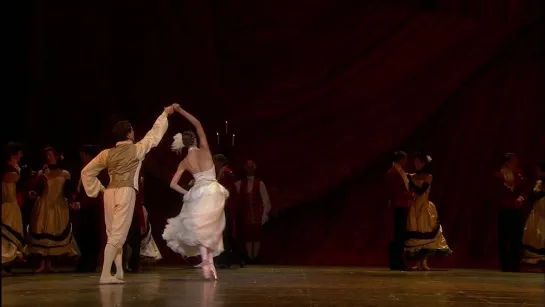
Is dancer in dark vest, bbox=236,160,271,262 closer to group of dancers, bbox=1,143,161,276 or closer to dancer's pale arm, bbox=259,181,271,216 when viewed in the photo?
dancer's pale arm, bbox=259,181,271,216

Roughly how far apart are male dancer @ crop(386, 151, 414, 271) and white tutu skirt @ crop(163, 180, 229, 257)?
2.78 m

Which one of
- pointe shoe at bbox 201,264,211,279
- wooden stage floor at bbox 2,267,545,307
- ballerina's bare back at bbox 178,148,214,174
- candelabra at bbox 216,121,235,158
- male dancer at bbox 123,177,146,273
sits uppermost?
candelabra at bbox 216,121,235,158

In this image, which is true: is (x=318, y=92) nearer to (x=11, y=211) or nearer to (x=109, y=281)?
(x=11, y=211)

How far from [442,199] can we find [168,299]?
277 inches

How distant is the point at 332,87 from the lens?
1260 cm

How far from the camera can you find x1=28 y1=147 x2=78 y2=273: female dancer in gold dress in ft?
31.7

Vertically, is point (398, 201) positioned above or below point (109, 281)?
above

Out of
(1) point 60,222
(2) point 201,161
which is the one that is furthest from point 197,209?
(1) point 60,222

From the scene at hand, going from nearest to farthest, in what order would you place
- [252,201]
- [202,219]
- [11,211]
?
1. [202,219]
2. [11,211]
3. [252,201]

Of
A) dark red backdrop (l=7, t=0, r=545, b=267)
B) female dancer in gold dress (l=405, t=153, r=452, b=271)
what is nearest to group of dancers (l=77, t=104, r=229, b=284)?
female dancer in gold dress (l=405, t=153, r=452, b=271)

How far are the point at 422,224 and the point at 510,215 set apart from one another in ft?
3.26

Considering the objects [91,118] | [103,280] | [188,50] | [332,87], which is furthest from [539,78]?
[103,280]

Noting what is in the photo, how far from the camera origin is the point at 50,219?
9703 mm

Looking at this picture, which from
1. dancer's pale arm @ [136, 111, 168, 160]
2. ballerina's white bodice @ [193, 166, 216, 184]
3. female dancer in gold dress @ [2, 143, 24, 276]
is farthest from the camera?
female dancer in gold dress @ [2, 143, 24, 276]
